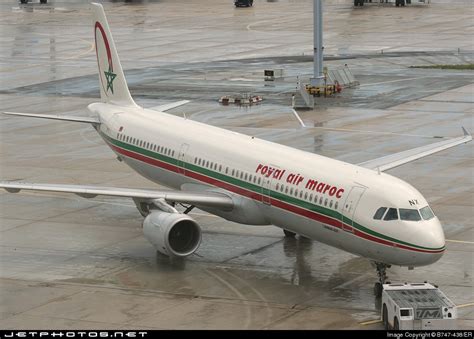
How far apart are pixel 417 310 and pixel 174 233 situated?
10713mm

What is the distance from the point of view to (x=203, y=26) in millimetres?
126500

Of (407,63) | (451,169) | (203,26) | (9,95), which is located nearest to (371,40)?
(407,63)

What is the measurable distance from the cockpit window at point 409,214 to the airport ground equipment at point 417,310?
8.34ft

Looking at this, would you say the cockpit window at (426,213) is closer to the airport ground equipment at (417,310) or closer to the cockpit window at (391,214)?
the cockpit window at (391,214)

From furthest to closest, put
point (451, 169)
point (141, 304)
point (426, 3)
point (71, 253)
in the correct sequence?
point (426, 3) < point (451, 169) < point (71, 253) < point (141, 304)

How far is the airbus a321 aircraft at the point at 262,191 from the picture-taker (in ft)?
115

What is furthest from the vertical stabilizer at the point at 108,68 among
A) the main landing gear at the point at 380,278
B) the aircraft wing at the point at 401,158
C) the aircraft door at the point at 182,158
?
the main landing gear at the point at 380,278

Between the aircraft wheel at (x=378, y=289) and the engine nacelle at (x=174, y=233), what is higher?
the engine nacelle at (x=174, y=233)

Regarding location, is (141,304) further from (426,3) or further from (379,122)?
(426,3)

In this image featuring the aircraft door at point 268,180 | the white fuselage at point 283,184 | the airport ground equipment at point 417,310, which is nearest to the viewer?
the airport ground equipment at point 417,310

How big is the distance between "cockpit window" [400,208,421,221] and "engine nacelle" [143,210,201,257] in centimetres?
763

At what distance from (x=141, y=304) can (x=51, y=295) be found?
317 centimetres

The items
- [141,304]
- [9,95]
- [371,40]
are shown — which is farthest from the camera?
[371,40]

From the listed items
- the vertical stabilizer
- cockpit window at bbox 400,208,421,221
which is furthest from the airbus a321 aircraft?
the vertical stabilizer
